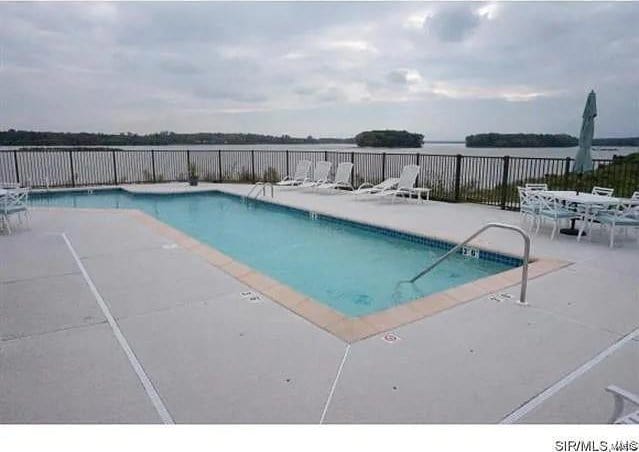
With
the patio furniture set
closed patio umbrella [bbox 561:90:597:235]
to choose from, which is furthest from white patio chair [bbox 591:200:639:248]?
closed patio umbrella [bbox 561:90:597:235]

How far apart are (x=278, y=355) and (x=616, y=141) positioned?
9.71m

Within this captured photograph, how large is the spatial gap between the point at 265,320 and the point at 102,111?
1508cm

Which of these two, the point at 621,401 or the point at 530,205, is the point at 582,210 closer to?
the point at 530,205

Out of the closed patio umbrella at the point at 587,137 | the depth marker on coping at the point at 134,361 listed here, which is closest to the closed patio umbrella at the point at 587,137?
the closed patio umbrella at the point at 587,137

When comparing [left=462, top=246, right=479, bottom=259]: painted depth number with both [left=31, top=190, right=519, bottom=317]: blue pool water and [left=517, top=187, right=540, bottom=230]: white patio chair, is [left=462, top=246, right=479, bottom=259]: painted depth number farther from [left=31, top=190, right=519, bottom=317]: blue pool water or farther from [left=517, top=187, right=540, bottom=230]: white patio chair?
[left=517, top=187, right=540, bottom=230]: white patio chair

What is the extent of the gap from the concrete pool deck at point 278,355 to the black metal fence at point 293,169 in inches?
184

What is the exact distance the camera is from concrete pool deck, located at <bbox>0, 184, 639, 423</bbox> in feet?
7.08

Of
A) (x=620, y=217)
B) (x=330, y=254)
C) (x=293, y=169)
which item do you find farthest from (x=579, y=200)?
(x=293, y=169)

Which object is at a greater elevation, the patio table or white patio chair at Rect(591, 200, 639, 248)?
the patio table

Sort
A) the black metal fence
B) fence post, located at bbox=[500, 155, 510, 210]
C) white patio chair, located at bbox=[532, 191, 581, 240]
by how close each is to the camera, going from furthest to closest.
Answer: the black metal fence → fence post, located at bbox=[500, 155, 510, 210] → white patio chair, located at bbox=[532, 191, 581, 240]

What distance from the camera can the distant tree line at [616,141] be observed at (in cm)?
823

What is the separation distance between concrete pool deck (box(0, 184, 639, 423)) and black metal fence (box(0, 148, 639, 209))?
468cm
